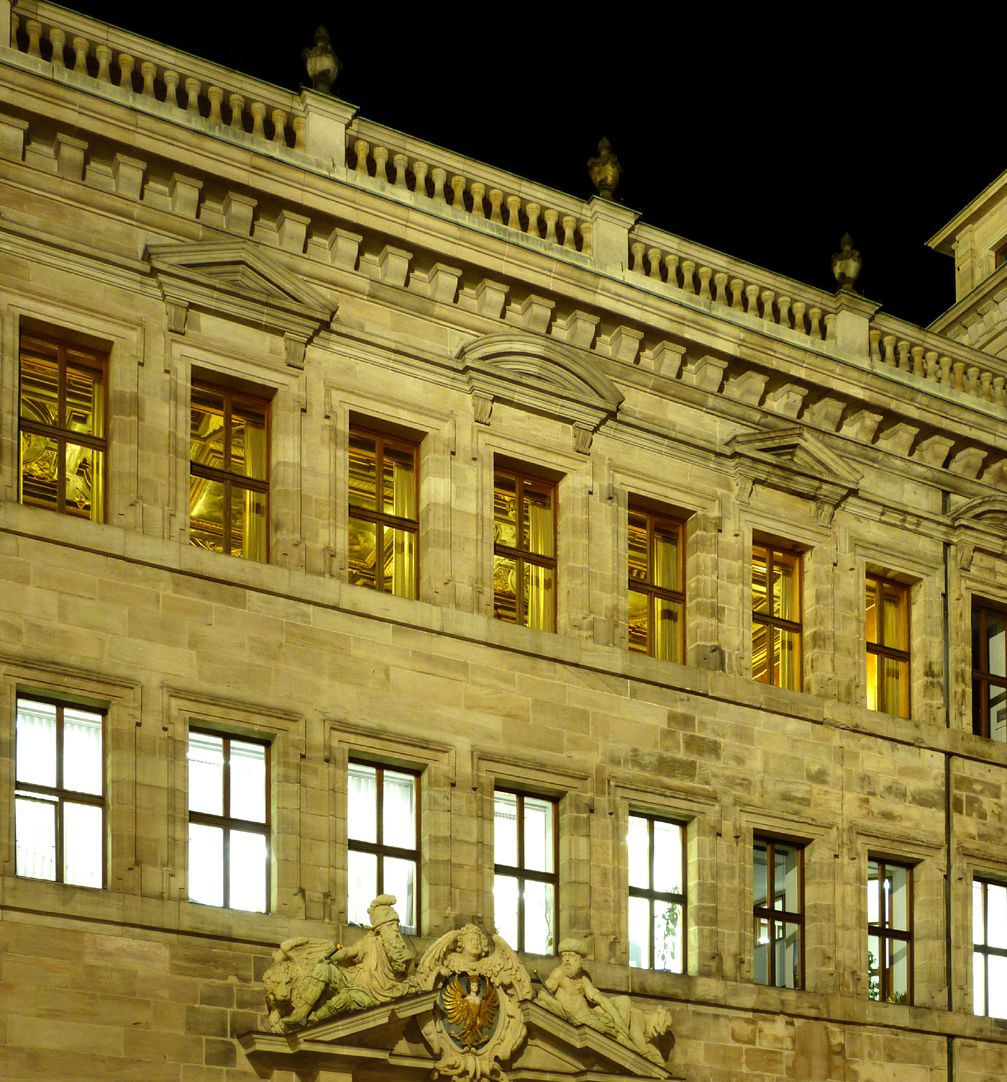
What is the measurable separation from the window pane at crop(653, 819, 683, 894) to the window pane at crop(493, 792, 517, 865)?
5.94ft

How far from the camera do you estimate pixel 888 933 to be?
28.5 m

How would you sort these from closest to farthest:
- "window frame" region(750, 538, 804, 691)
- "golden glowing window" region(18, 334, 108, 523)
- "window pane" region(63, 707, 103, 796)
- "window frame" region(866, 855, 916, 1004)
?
"window pane" region(63, 707, 103, 796)
"golden glowing window" region(18, 334, 108, 523)
"window frame" region(866, 855, 916, 1004)
"window frame" region(750, 538, 804, 691)

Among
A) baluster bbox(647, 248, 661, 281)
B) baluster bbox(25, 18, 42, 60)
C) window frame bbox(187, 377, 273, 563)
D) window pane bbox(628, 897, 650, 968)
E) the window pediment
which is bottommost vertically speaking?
window pane bbox(628, 897, 650, 968)

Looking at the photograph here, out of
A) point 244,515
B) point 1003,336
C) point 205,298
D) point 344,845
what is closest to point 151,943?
point 344,845

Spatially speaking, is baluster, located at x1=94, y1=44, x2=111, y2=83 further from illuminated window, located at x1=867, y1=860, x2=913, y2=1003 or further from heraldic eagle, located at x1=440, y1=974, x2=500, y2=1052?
illuminated window, located at x1=867, y1=860, x2=913, y2=1003

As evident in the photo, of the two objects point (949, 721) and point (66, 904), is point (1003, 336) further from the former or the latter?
point (66, 904)

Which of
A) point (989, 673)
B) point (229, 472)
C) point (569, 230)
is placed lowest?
point (989, 673)

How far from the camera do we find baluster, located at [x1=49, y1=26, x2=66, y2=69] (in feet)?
80.8

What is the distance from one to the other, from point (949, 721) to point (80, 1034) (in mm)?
12047

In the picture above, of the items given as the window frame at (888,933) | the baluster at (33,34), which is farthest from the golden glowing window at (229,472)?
the window frame at (888,933)

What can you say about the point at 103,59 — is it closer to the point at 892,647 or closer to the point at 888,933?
the point at 892,647

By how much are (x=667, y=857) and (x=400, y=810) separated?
11.2ft

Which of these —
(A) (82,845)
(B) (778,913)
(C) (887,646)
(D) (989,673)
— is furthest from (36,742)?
(D) (989,673)

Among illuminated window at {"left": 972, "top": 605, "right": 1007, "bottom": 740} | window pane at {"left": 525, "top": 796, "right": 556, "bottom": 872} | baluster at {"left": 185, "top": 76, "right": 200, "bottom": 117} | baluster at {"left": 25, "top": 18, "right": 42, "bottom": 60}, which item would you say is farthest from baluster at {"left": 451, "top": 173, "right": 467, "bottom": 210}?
illuminated window at {"left": 972, "top": 605, "right": 1007, "bottom": 740}
